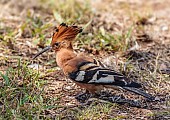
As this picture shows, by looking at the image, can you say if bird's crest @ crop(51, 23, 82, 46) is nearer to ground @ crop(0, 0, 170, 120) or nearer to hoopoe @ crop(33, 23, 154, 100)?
hoopoe @ crop(33, 23, 154, 100)

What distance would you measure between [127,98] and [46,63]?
112 cm

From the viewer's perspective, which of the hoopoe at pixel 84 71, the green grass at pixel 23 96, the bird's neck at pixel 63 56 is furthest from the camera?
the bird's neck at pixel 63 56

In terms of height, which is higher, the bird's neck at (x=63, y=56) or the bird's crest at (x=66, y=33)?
the bird's crest at (x=66, y=33)

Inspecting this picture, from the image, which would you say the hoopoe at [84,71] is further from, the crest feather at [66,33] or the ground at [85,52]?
the ground at [85,52]

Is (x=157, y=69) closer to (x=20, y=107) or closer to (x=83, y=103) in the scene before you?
(x=83, y=103)

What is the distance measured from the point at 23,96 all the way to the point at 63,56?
53 cm

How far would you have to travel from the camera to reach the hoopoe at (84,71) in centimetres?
383

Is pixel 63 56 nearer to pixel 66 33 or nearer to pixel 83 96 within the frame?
pixel 66 33

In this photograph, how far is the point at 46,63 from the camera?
16.3 ft

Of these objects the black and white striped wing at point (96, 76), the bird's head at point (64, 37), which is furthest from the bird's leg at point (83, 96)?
the bird's head at point (64, 37)

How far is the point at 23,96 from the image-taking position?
13.0 feet

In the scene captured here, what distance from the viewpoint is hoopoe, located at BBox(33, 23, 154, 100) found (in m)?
3.83

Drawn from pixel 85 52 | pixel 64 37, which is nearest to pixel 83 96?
pixel 64 37

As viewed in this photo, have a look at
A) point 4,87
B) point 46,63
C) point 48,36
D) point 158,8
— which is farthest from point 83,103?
point 158,8
